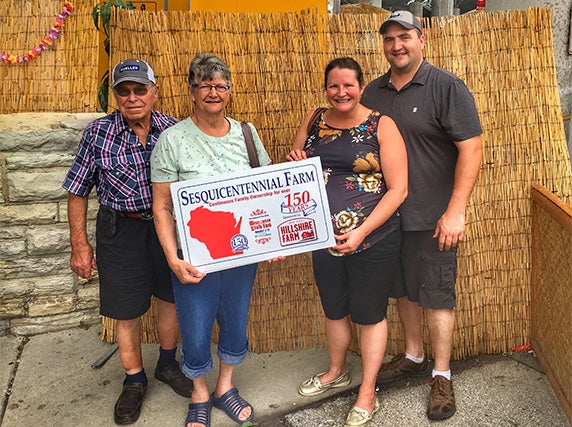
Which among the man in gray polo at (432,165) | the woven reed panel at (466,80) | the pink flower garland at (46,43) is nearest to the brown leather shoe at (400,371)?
the man in gray polo at (432,165)

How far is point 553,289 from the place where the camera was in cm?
298

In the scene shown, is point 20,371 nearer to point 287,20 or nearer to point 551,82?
point 287,20

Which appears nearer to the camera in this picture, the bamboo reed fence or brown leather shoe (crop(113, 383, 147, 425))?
brown leather shoe (crop(113, 383, 147, 425))

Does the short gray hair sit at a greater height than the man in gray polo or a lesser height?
greater

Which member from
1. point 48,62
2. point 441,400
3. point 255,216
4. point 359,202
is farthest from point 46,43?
point 441,400

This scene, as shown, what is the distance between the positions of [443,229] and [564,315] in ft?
2.82

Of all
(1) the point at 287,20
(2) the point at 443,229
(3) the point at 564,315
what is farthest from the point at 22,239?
(3) the point at 564,315

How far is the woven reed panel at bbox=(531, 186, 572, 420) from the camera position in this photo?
2746 mm

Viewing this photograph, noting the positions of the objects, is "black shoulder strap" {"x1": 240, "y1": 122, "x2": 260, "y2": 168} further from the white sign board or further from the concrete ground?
the concrete ground

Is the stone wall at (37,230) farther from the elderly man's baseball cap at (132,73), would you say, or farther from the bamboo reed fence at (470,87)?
the elderly man's baseball cap at (132,73)

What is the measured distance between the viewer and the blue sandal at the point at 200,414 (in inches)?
107

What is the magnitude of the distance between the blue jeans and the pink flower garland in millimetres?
2577

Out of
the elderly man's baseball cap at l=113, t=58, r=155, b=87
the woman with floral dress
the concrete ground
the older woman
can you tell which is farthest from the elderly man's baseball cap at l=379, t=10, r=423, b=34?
the concrete ground

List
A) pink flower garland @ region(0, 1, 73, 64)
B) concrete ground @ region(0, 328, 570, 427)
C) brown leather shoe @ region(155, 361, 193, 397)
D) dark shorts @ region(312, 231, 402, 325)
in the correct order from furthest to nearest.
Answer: pink flower garland @ region(0, 1, 73, 64), brown leather shoe @ region(155, 361, 193, 397), concrete ground @ region(0, 328, 570, 427), dark shorts @ region(312, 231, 402, 325)
